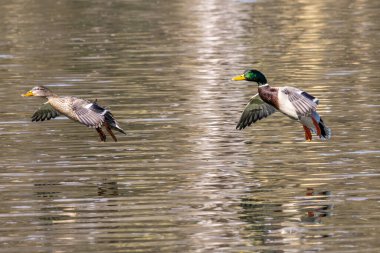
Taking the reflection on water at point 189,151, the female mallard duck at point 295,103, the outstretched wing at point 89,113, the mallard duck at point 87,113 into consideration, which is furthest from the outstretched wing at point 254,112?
the outstretched wing at point 89,113

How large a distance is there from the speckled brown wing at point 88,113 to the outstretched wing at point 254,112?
2.44 m

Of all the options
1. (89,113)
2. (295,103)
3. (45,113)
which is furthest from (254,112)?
(45,113)

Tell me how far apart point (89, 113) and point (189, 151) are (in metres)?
1.65

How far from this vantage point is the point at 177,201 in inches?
705

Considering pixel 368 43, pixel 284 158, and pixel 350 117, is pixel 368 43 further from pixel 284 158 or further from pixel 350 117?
pixel 284 158

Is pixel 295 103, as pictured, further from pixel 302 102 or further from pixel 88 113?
pixel 88 113

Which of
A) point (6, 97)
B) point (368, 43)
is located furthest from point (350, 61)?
point (6, 97)

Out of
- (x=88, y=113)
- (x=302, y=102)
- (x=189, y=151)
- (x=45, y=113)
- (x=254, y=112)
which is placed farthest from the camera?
(x=45, y=113)

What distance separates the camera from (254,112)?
22922 mm

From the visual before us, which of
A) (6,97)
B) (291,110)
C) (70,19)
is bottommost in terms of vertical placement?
(70,19)

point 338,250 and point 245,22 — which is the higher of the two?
point 338,250

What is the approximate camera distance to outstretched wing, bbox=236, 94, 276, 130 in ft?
74.8

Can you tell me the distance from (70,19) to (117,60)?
627 inches

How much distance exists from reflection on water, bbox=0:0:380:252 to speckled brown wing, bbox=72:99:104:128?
548 mm
